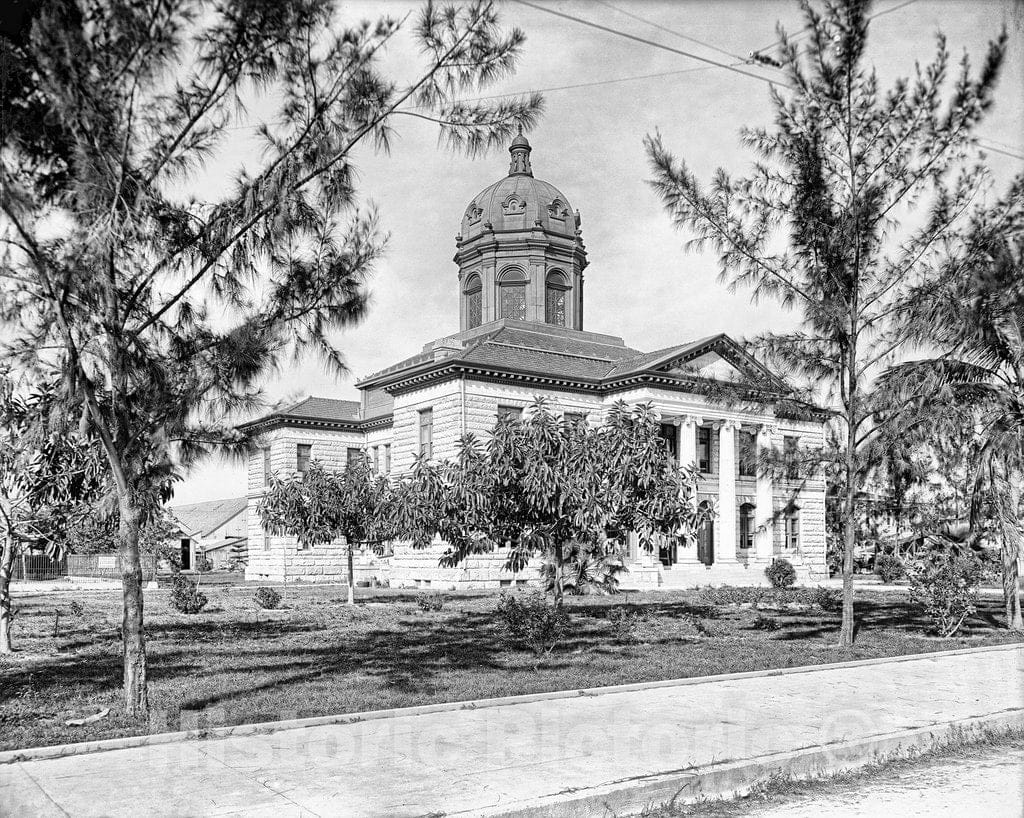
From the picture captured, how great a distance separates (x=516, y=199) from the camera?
173ft

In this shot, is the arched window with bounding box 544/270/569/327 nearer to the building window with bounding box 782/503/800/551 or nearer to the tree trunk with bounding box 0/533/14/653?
the building window with bounding box 782/503/800/551

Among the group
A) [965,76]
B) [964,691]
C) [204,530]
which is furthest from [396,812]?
[204,530]

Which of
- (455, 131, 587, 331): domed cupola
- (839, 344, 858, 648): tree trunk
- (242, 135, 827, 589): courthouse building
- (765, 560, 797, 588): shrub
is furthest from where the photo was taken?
(455, 131, 587, 331): domed cupola

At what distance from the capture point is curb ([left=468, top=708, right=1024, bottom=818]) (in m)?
7.20

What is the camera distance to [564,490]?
53.8 ft

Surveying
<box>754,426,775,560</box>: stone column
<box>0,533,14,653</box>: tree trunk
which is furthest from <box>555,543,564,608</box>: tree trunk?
<box>754,426,775,560</box>: stone column

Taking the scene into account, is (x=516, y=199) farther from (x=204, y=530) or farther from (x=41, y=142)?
(x=204, y=530)

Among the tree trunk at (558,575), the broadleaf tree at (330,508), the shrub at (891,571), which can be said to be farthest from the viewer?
the shrub at (891,571)

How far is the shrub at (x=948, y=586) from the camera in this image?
2048 centimetres

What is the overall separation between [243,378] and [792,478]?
452 inches

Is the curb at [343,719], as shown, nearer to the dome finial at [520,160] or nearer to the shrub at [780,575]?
the shrub at [780,575]

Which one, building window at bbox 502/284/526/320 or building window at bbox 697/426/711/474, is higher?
building window at bbox 502/284/526/320

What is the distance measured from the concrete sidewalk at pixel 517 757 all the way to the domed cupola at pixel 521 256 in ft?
133

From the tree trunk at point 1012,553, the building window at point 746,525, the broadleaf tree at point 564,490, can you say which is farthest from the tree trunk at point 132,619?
the building window at point 746,525
